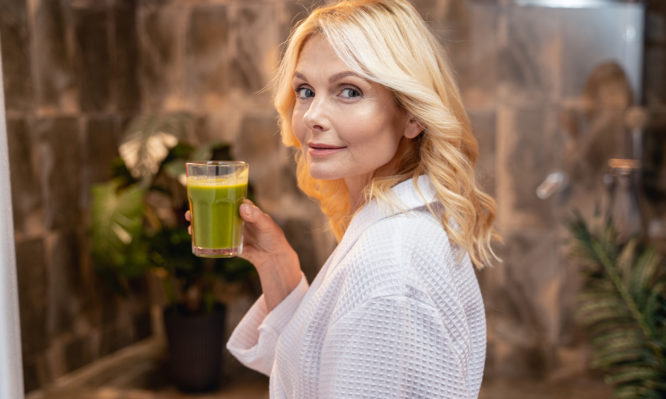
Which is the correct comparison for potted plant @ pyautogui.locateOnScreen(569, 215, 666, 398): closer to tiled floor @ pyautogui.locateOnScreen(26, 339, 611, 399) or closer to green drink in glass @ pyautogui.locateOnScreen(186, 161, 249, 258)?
tiled floor @ pyautogui.locateOnScreen(26, 339, 611, 399)

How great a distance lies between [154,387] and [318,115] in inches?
116

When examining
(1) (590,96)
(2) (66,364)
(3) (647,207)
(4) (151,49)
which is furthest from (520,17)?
(2) (66,364)

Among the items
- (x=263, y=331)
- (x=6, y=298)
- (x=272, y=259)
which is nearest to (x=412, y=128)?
(x=272, y=259)

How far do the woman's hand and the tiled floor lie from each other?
228 centimetres

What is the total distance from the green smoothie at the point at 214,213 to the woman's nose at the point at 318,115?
0.18 m

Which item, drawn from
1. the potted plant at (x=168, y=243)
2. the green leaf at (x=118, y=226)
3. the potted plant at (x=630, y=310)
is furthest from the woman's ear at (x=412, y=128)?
the green leaf at (x=118, y=226)

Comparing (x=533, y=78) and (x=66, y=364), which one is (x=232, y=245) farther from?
(x=66, y=364)

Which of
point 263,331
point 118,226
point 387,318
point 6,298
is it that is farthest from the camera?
point 118,226

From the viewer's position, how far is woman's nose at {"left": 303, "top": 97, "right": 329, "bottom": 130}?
3.80 feet

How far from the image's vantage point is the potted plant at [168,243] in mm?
3336

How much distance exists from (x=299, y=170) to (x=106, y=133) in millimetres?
2577

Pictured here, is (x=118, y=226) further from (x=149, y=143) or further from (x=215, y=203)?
(x=215, y=203)

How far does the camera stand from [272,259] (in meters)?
1.41

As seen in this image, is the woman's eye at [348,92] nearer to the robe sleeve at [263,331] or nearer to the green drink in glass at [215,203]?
the green drink in glass at [215,203]
